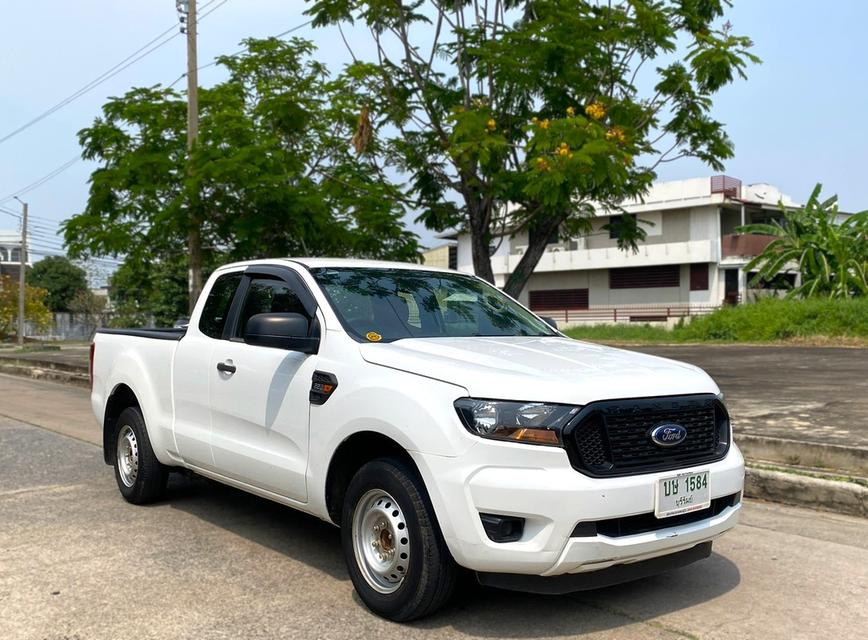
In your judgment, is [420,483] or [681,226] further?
[681,226]

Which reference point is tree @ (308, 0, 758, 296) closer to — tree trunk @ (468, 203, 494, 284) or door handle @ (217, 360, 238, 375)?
tree trunk @ (468, 203, 494, 284)

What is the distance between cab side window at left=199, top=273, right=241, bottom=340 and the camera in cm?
589

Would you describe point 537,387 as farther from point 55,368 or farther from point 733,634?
point 55,368

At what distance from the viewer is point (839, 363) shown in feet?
58.1

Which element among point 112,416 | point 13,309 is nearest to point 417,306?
point 112,416

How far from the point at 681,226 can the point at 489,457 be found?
4222 centimetres

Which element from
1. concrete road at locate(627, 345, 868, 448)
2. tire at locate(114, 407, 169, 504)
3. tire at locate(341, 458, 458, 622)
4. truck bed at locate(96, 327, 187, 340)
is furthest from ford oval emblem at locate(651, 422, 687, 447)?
concrete road at locate(627, 345, 868, 448)

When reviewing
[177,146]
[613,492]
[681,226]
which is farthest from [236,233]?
[681,226]

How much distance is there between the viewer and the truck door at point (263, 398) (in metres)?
4.82

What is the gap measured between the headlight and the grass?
23.1 m

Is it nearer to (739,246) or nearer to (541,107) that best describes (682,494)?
(541,107)

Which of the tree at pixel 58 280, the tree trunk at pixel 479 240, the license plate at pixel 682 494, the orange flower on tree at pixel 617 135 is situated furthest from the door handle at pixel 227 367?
the tree at pixel 58 280

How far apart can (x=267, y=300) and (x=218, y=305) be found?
0.57 metres

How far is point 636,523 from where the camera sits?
3.97 meters
